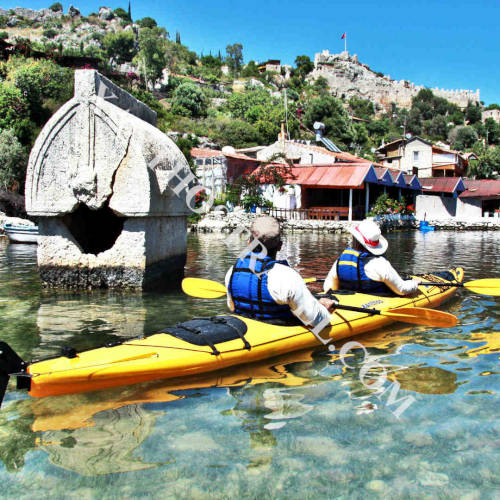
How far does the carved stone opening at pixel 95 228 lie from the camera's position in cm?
873

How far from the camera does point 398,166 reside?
1885 inches

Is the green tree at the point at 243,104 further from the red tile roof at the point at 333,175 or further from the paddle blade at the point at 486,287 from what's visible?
the paddle blade at the point at 486,287

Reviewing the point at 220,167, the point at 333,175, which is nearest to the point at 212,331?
the point at 333,175

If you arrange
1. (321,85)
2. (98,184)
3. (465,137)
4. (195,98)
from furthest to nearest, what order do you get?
1. (321,85)
2. (465,137)
3. (195,98)
4. (98,184)

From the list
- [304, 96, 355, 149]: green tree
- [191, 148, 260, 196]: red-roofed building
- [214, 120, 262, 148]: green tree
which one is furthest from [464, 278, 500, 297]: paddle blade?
[304, 96, 355, 149]: green tree

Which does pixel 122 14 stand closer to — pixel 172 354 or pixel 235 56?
pixel 235 56

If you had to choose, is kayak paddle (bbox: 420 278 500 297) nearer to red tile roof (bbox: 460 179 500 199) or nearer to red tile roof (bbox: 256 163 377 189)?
red tile roof (bbox: 256 163 377 189)

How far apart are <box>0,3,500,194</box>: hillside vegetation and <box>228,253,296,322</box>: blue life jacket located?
906 inches

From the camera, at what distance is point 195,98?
59.8 m

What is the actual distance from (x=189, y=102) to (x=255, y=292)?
2250 inches

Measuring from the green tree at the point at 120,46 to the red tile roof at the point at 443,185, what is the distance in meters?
65.6

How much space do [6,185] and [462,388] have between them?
25026 millimetres

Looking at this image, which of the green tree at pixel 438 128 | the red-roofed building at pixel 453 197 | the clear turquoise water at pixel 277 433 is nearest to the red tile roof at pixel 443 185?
the red-roofed building at pixel 453 197

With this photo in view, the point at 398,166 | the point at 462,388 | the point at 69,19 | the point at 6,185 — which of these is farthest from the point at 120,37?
the point at 462,388
